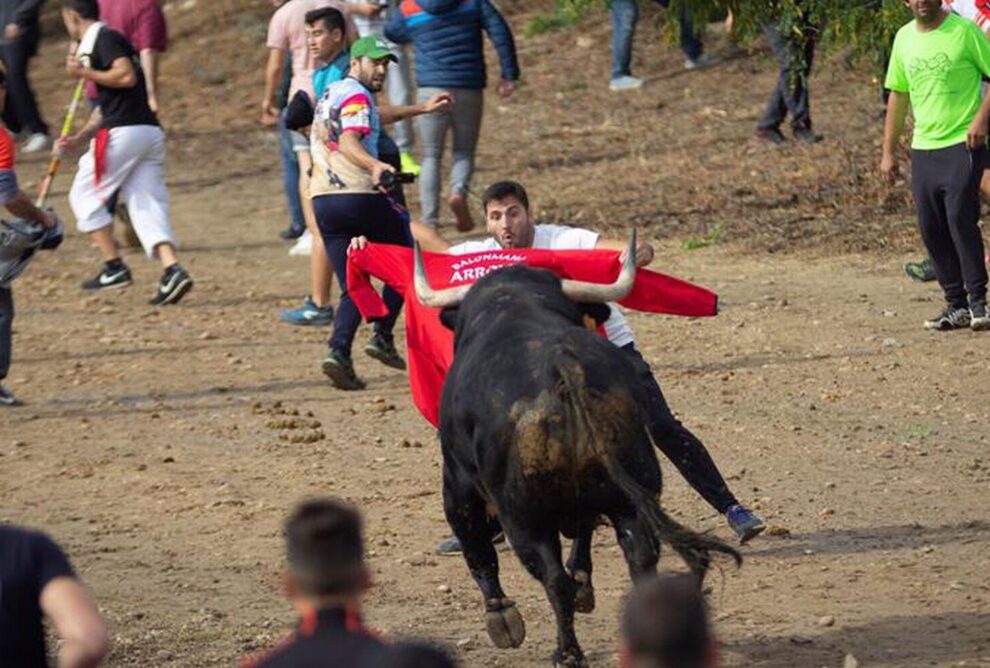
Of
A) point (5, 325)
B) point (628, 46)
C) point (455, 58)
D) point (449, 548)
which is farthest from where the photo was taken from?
point (628, 46)

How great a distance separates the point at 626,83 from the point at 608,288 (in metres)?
13.8

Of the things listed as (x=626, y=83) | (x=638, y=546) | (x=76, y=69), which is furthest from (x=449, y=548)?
(x=626, y=83)

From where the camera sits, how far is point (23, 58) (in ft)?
68.0

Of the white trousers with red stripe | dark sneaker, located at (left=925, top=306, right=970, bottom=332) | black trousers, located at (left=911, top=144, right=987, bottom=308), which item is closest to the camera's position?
black trousers, located at (left=911, top=144, right=987, bottom=308)

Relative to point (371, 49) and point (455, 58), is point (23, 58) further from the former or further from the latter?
point (371, 49)

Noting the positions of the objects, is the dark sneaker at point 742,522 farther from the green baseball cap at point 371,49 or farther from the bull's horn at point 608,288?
the green baseball cap at point 371,49

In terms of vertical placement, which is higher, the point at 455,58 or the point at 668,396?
the point at 455,58

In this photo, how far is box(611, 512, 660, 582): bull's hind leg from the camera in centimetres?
680

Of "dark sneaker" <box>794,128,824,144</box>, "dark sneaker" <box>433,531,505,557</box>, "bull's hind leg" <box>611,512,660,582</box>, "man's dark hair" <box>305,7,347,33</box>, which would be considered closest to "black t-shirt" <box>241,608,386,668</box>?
"bull's hind leg" <box>611,512,660,582</box>

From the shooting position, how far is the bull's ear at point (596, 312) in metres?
7.71

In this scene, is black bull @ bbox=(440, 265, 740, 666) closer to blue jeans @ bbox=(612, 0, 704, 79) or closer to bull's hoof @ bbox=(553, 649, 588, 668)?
bull's hoof @ bbox=(553, 649, 588, 668)

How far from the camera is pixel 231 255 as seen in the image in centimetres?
1661

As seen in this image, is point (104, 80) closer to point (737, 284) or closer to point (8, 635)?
point (737, 284)

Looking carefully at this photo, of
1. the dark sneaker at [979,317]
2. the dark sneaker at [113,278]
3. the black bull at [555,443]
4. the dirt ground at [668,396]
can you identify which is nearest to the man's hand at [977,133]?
the dark sneaker at [979,317]
